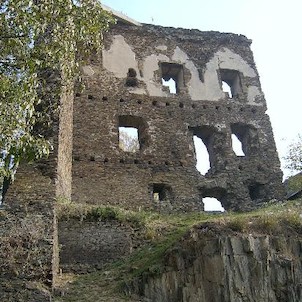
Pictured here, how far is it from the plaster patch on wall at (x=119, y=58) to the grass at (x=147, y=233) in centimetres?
598

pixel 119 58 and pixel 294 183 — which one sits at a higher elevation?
pixel 119 58

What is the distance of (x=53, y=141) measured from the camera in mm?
10227

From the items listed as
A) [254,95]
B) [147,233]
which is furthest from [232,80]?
[147,233]

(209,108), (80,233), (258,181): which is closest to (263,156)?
(258,181)

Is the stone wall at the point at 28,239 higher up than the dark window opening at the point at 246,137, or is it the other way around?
the dark window opening at the point at 246,137

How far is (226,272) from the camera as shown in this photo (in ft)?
29.5

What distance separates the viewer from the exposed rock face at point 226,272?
8828 millimetres

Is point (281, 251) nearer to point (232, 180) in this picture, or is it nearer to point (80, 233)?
point (80, 233)

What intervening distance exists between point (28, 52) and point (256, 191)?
33.0ft

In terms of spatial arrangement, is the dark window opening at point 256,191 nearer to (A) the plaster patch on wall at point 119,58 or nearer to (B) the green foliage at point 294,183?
(B) the green foliage at point 294,183

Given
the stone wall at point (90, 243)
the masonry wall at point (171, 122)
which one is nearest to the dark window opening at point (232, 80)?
the masonry wall at point (171, 122)

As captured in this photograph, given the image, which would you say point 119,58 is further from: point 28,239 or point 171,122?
point 28,239

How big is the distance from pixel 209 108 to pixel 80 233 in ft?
25.3

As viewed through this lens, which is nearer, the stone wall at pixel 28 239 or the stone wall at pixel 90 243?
the stone wall at pixel 28 239
